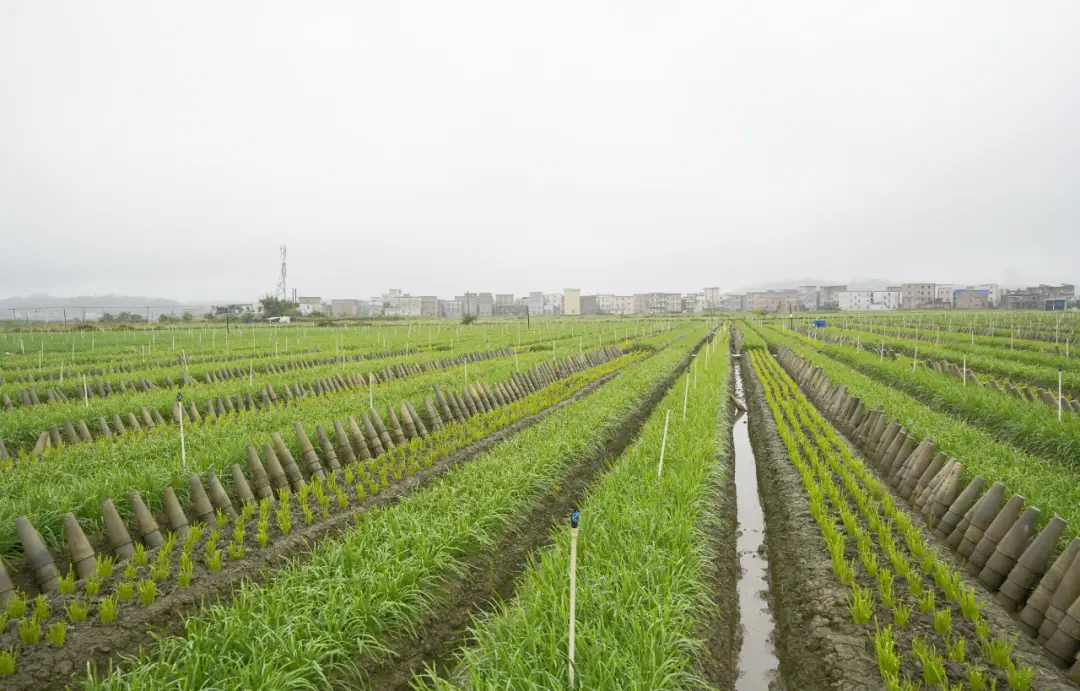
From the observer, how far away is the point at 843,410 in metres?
11.8

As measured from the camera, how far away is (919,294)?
513 ft

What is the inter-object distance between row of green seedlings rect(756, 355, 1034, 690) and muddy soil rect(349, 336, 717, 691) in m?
3.16

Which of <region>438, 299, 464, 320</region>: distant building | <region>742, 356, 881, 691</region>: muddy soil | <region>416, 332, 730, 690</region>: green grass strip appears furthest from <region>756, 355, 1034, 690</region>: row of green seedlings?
<region>438, 299, 464, 320</region>: distant building

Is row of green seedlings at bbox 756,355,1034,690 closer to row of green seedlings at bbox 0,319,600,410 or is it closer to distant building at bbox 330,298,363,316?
row of green seedlings at bbox 0,319,600,410

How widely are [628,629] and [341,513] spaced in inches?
160

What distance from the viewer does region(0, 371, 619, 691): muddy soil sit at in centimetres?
360

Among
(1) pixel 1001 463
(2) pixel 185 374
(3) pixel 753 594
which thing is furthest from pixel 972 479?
(2) pixel 185 374

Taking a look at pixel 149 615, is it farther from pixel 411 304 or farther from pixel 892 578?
pixel 411 304

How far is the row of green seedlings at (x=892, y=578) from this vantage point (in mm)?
3645

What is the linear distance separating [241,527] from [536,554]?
11.0 ft

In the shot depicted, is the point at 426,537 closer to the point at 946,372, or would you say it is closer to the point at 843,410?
the point at 843,410

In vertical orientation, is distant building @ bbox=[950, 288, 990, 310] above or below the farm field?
above

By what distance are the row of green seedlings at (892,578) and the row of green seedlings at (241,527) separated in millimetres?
5814

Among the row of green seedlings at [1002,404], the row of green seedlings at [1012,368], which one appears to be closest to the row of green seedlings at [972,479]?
the row of green seedlings at [1002,404]
